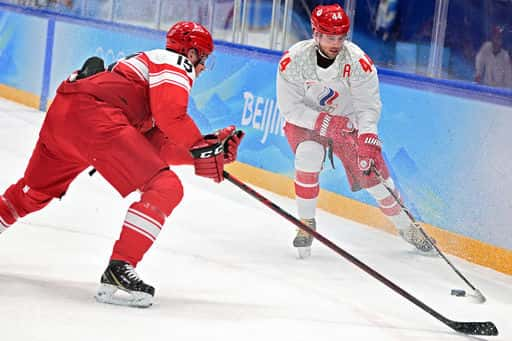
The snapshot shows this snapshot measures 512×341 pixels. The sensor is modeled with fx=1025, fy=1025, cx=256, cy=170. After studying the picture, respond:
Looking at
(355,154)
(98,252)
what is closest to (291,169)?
(355,154)

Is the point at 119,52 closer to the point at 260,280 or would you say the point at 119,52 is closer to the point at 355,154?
the point at 355,154

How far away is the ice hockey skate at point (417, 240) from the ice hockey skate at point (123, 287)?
1975 mm

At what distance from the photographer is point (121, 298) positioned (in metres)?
3.55

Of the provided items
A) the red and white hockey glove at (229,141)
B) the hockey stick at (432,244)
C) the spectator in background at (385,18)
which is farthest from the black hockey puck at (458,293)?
the spectator in background at (385,18)

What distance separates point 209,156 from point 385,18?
3213 mm

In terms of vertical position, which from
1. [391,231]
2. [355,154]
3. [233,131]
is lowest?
[391,231]

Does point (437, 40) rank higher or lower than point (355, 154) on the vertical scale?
higher

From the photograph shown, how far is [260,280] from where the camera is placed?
4281 millimetres

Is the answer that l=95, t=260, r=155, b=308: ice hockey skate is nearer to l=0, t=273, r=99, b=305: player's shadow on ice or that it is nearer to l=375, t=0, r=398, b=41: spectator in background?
l=0, t=273, r=99, b=305: player's shadow on ice

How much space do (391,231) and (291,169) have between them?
3.47 ft

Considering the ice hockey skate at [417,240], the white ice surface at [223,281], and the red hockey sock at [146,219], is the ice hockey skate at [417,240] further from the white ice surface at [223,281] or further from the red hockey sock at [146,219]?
the red hockey sock at [146,219]

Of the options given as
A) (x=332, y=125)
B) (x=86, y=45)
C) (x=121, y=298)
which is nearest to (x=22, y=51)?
(x=86, y=45)

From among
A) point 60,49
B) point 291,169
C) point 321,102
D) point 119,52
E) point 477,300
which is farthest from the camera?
point 60,49


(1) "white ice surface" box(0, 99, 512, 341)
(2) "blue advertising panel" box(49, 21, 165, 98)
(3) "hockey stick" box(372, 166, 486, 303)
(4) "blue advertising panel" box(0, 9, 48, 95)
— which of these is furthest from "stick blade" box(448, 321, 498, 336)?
(4) "blue advertising panel" box(0, 9, 48, 95)
